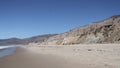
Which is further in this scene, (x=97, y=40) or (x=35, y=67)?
(x=97, y=40)

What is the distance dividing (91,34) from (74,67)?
182 ft

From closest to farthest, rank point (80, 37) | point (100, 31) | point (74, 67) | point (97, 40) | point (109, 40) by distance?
point (74, 67), point (109, 40), point (97, 40), point (100, 31), point (80, 37)

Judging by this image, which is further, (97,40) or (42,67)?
(97,40)

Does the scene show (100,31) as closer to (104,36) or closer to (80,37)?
(104,36)

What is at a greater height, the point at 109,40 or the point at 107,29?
the point at 107,29

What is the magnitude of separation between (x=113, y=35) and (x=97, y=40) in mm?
5287

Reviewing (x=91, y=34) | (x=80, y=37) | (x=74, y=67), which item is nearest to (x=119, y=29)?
(x=91, y=34)

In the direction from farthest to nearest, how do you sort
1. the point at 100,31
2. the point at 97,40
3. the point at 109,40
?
the point at 100,31 < the point at 97,40 < the point at 109,40

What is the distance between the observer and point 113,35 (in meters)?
54.1

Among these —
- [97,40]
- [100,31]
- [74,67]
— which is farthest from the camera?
[100,31]

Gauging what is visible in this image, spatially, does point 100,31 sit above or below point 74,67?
above

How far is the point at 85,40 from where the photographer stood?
6391 centimetres

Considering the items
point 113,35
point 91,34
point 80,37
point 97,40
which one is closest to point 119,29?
point 113,35

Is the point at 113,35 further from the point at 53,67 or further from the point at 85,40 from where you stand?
the point at 53,67
